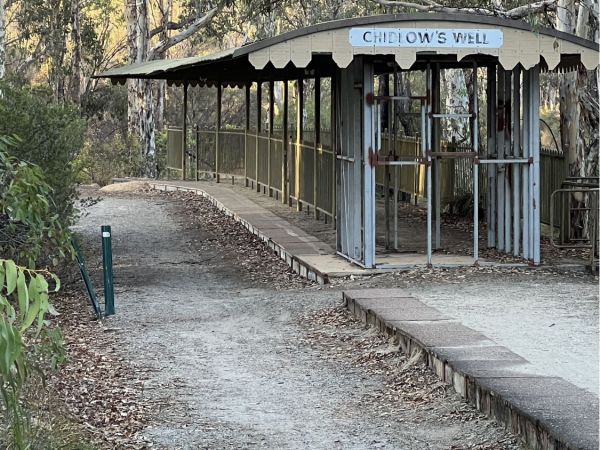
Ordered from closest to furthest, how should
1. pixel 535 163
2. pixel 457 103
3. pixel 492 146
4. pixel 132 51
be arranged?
pixel 535 163, pixel 492 146, pixel 457 103, pixel 132 51

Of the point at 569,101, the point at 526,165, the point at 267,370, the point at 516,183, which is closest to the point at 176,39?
the point at 569,101

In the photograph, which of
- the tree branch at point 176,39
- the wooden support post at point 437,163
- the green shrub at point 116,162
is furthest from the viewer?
the green shrub at point 116,162

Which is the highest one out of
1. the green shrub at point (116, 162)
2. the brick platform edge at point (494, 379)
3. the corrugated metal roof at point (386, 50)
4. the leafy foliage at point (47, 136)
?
the corrugated metal roof at point (386, 50)

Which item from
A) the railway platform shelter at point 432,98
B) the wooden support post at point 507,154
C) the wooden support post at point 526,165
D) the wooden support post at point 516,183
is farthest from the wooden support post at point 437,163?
the wooden support post at point 526,165

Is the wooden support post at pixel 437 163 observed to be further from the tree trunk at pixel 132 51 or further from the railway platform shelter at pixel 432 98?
the tree trunk at pixel 132 51

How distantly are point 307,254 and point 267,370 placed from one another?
19.5 feet

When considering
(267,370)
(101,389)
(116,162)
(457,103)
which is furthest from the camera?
(116,162)

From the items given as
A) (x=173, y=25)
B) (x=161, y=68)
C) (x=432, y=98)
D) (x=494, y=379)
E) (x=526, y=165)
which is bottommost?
(x=494, y=379)

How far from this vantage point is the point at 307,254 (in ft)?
49.8

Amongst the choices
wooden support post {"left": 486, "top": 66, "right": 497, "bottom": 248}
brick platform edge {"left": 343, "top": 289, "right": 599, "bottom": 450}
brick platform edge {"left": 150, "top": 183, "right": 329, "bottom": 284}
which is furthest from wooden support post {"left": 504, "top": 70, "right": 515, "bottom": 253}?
brick platform edge {"left": 343, "top": 289, "right": 599, "bottom": 450}

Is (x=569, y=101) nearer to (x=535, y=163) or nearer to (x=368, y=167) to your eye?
(x=535, y=163)

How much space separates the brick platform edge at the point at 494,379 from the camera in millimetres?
6324

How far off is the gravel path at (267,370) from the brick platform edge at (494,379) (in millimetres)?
131

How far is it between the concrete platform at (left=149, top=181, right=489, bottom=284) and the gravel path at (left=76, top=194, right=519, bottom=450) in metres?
0.23
